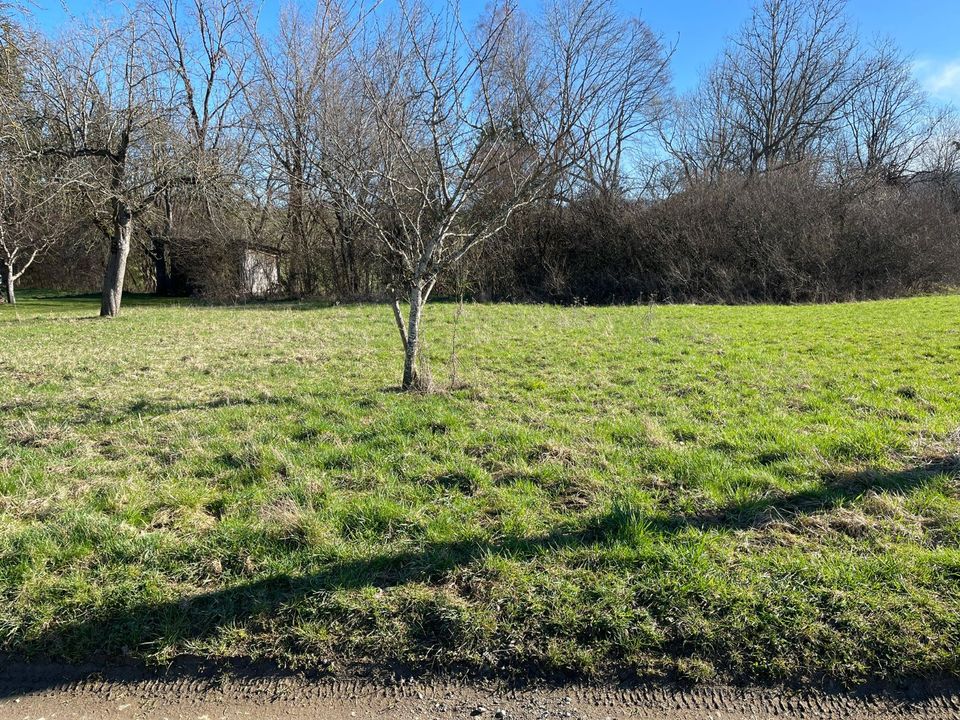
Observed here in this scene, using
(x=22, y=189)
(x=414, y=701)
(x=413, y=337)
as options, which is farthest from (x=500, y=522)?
(x=22, y=189)

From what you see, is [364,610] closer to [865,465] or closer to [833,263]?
[865,465]

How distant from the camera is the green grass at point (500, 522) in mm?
2605

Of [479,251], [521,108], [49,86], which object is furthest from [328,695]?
[479,251]

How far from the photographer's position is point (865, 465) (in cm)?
414

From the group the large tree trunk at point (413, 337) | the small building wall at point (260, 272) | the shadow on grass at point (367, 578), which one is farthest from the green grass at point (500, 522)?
the small building wall at point (260, 272)

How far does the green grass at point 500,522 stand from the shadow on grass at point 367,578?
1 centimetres

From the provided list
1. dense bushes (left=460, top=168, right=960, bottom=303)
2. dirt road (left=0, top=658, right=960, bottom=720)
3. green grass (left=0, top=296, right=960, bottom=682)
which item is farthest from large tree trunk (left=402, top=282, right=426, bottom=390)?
dense bushes (left=460, top=168, right=960, bottom=303)

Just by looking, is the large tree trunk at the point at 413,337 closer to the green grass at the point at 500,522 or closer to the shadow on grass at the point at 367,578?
the green grass at the point at 500,522

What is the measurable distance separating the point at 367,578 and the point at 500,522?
34.3 inches

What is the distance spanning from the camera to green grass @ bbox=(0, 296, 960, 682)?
2605mm

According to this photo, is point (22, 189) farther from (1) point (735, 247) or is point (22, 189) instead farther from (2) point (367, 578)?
(1) point (735, 247)

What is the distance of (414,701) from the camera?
2.38 m

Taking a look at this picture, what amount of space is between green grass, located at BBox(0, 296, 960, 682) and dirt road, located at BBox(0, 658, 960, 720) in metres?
0.10

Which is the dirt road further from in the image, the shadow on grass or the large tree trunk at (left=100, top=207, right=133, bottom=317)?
the large tree trunk at (left=100, top=207, right=133, bottom=317)
